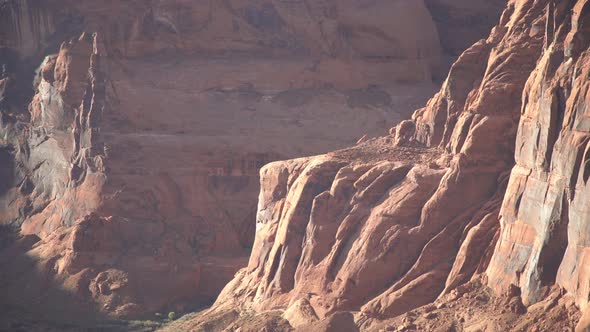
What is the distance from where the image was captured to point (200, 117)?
238 feet

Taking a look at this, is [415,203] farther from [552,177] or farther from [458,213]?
[552,177]

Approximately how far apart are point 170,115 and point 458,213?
2777cm

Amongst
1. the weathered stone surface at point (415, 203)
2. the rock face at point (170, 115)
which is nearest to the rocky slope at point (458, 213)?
the weathered stone surface at point (415, 203)

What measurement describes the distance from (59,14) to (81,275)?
19786 mm

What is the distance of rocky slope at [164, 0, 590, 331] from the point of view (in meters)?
41.5

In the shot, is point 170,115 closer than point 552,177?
No

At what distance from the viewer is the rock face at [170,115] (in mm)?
66625

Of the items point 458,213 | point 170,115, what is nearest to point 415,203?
point 458,213

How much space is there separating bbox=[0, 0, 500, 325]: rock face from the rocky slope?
37.2ft

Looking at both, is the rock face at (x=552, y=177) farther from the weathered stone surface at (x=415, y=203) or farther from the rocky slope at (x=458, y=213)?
the weathered stone surface at (x=415, y=203)

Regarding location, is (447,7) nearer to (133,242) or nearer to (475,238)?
(133,242)

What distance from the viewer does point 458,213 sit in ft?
155

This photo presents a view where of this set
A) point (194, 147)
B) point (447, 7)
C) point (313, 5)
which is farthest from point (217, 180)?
point (447, 7)

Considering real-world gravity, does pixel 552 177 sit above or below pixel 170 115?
below
